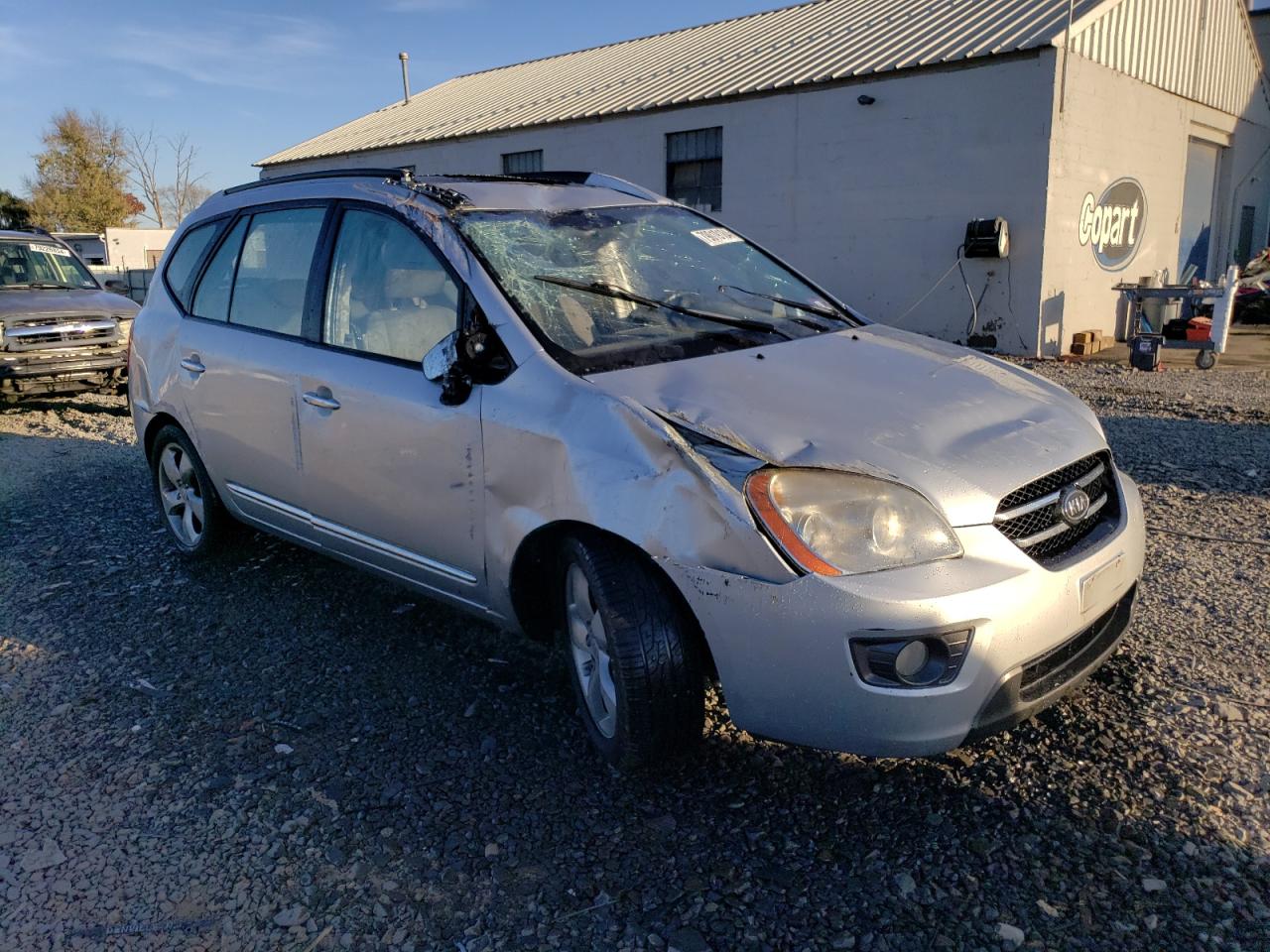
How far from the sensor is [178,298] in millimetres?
4770

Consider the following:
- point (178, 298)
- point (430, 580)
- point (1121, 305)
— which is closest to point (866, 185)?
point (1121, 305)

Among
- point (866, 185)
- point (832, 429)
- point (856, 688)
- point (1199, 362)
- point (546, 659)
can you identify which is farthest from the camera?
point (866, 185)

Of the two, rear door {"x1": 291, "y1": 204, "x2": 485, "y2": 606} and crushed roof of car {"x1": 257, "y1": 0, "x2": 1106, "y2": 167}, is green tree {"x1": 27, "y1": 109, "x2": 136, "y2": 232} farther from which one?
rear door {"x1": 291, "y1": 204, "x2": 485, "y2": 606}

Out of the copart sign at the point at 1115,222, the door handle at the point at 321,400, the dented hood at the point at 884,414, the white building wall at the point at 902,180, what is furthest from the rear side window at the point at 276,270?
the copart sign at the point at 1115,222

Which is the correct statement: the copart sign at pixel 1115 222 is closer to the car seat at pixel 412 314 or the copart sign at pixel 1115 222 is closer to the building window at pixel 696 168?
the building window at pixel 696 168

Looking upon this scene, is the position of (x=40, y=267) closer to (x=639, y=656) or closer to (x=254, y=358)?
(x=254, y=358)

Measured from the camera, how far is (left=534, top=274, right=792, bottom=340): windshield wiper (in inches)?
133

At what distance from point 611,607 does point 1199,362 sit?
37.4 feet

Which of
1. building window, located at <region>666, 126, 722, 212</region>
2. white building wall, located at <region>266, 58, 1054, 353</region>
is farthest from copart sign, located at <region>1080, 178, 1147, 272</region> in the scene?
building window, located at <region>666, 126, 722, 212</region>

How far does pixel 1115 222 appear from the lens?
14102 millimetres

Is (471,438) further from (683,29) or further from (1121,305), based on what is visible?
(683,29)

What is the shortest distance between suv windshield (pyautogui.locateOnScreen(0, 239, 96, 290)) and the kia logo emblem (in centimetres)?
1109

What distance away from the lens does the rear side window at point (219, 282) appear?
4422 mm

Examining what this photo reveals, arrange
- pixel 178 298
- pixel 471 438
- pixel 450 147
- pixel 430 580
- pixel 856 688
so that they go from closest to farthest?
pixel 856 688 < pixel 471 438 < pixel 430 580 < pixel 178 298 < pixel 450 147
